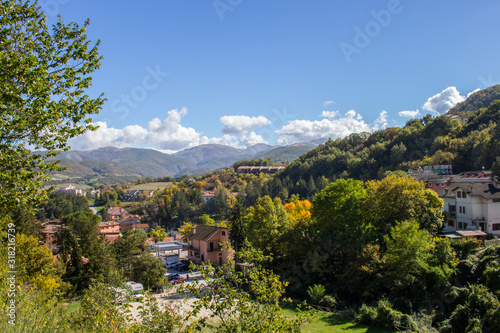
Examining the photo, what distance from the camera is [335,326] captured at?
17.9 m

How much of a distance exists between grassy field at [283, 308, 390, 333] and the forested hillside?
39.0 metres

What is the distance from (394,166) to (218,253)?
184 feet

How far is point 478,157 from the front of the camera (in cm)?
6034

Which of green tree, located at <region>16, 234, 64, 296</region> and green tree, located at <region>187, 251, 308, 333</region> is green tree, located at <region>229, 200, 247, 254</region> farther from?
green tree, located at <region>187, 251, 308, 333</region>

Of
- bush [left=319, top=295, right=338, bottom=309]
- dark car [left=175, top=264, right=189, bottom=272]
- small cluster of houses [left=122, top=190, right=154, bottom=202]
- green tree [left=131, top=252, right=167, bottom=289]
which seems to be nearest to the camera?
bush [left=319, top=295, right=338, bottom=309]

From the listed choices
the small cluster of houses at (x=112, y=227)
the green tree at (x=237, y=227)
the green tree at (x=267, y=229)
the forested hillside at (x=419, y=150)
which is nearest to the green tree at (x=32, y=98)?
the green tree at (x=267, y=229)

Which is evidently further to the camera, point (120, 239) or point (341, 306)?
point (120, 239)

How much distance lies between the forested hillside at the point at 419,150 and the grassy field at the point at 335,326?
128 ft

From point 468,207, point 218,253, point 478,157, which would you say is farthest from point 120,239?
point 478,157

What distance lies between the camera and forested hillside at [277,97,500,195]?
204ft

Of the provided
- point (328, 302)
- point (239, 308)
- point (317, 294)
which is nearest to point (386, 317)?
point (328, 302)

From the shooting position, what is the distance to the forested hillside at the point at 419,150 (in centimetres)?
6216

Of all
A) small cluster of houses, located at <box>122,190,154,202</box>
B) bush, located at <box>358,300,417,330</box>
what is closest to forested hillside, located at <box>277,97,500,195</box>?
bush, located at <box>358,300,417,330</box>

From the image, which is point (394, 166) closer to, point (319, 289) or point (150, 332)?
point (319, 289)
